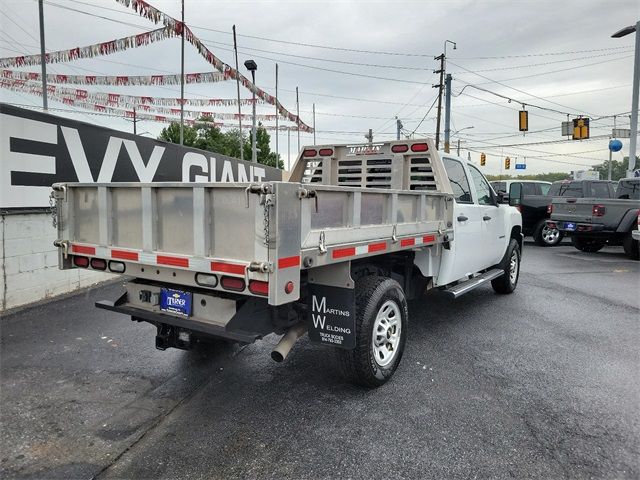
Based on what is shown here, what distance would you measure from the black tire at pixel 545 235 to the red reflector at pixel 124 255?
14150mm

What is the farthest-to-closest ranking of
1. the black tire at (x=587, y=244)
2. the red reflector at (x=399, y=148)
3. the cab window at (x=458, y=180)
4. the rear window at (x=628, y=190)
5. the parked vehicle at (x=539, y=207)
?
the parked vehicle at (x=539, y=207) < the black tire at (x=587, y=244) < the rear window at (x=628, y=190) < the cab window at (x=458, y=180) < the red reflector at (x=399, y=148)

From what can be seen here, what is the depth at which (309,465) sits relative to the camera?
2.73 m

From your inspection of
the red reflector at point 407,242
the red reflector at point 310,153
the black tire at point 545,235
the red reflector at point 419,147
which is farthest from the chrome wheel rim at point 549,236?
the red reflector at point 407,242

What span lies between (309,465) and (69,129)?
6.17 m

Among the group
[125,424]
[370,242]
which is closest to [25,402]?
[125,424]

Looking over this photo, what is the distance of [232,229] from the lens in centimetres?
284

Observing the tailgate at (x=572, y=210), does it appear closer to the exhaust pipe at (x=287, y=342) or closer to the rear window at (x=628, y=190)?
the rear window at (x=628, y=190)

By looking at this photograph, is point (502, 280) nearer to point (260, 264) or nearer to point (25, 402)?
point (260, 264)

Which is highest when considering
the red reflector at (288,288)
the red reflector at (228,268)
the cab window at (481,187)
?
the cab window at (481,187)

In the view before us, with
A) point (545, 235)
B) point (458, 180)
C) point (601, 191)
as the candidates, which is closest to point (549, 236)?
point (545, 235)

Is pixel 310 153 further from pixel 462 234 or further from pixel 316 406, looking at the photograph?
pixel 316 406

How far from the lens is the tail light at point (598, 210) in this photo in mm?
11734

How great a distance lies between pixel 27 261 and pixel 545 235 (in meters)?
14.2

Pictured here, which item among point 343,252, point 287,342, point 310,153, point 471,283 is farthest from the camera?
point 310,153
